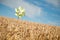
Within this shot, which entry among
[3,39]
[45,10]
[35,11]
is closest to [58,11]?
[45,10]

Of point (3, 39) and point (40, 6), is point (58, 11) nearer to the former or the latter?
point (40, 6)

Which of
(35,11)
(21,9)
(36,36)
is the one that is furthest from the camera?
(35,11)

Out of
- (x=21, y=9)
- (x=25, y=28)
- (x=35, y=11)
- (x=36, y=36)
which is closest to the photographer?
(x=36, y=36)

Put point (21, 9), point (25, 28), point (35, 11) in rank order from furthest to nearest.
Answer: point (35, 11), point (21, 9), point (25, 28)

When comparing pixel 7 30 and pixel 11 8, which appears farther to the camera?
pixel 11 8

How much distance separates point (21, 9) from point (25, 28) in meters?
0.95

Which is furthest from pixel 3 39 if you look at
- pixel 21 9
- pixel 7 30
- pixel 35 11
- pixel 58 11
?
pixel 58 11

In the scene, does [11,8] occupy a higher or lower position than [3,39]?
higher

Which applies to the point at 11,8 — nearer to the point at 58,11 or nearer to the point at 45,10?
the point at 45,10

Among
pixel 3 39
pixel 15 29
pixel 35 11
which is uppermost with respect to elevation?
pixel 35 11

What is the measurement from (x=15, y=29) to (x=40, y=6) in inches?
50.5

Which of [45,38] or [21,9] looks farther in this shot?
[21,9]

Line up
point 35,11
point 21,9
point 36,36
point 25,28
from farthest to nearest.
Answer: point 35,11
point 21,9
point 25,28
point 36,36

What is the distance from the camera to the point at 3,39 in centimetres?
163
